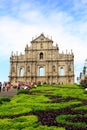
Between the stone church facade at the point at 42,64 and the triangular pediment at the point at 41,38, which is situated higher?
the triangular pediment at the point at 41,38

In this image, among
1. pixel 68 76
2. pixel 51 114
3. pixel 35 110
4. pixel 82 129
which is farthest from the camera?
pixel 68 76

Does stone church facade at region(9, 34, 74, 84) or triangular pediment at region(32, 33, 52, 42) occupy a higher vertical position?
triangular pediment at region(32, 33, 52, 42)

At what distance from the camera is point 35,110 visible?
46.9 ft

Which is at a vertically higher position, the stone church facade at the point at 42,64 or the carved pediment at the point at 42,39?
the carved pediment at the point at 42,39

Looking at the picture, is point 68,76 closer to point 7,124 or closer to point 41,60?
point 41,60

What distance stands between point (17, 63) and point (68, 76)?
1293 cm

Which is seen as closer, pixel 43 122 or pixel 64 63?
pixel 43 122

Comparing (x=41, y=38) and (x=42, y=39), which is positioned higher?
(x=41, y=38)

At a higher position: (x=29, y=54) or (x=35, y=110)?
(x=29, y=54)

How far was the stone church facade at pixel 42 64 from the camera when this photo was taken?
79312mm

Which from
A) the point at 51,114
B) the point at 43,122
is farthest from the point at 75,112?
the point at 43,122

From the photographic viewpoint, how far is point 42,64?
81688 millimetres

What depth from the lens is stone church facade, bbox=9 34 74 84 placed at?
260 ft

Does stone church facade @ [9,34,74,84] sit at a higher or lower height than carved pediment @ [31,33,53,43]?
lower
